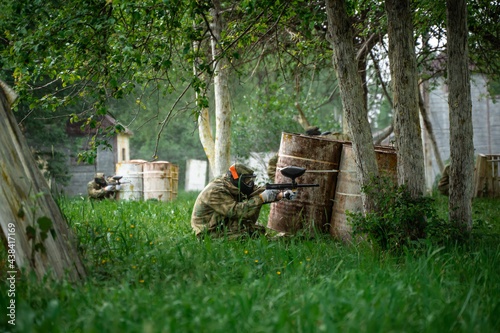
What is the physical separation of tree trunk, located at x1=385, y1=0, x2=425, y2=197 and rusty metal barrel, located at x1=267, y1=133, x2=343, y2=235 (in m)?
1.28

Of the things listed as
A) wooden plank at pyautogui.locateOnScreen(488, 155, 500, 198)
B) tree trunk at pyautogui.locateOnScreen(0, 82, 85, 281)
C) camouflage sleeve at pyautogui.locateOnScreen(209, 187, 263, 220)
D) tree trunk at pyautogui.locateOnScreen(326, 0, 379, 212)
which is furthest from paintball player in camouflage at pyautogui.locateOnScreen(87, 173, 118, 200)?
wooden plank at pyautogui.locateOnScreen(488, 155, 500, 198)

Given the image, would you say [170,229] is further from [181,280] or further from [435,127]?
[435,127]

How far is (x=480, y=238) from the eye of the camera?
14.1ft

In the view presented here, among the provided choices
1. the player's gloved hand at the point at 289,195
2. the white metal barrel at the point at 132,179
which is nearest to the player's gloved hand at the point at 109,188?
the white metal barrel at the point at 132,179

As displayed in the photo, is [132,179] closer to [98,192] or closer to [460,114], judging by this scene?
[98,192]

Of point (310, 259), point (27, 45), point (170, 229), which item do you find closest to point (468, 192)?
point (310, 259)

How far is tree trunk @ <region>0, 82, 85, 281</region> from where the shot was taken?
9.35 feet

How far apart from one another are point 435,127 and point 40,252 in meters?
16.8

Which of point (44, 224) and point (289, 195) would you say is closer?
point (44, 224)

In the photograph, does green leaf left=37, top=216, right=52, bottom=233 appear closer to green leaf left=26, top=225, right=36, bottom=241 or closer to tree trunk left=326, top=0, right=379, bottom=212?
green leaf left=26, top=225, right=36, bottom=241

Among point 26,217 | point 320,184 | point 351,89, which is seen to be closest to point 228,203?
point 320,184

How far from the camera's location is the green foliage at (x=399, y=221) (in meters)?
4.07

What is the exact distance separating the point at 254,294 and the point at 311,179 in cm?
298

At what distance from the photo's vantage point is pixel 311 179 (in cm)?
546
